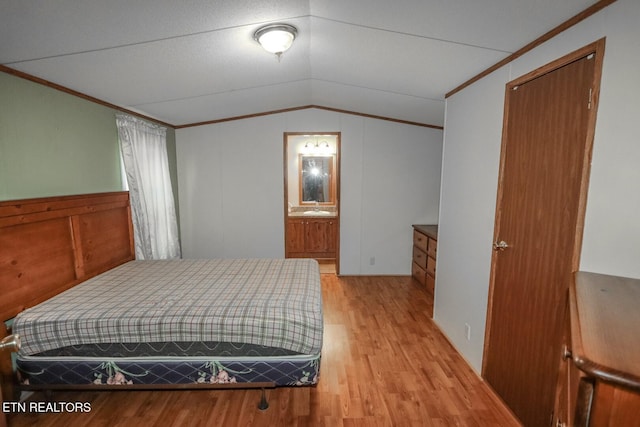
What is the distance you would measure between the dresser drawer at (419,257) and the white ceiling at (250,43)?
2.08 meters

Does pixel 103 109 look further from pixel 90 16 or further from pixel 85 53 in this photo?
pixel 90 16

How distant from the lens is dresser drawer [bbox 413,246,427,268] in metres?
4.11

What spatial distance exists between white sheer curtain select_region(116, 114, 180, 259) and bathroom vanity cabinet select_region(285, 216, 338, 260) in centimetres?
195

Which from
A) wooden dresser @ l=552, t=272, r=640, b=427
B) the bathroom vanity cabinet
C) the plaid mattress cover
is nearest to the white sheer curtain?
the plaid mattress cover

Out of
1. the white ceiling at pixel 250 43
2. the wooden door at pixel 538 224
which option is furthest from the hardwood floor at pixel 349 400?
the white ceiling at pixel 250 43

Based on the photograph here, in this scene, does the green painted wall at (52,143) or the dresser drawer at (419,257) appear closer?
the green painted wall at (52,143)

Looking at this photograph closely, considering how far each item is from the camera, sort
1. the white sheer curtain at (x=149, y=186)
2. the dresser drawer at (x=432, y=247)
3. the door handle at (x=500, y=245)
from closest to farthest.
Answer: the door handle at (x=500, y=245) → the white sheer curtain at (x=149, y=186) → the dresser drawer at (x=432, y=247)

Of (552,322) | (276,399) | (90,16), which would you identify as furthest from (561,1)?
(276,399)

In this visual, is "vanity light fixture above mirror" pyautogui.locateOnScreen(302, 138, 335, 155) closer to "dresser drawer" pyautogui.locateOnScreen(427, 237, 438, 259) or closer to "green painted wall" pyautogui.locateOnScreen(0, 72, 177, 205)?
"dresser drawer" pyautogui.locateOnScreen(427, 237, 438, 259)

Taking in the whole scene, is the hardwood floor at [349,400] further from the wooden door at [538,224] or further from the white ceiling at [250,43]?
the white ceiling at [250,43]

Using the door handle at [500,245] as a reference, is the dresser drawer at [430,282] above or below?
below

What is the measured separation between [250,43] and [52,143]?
1.66 meters

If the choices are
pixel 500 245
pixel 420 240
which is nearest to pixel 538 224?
pixel 500 245

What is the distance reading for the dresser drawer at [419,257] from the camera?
4112 millimetres
